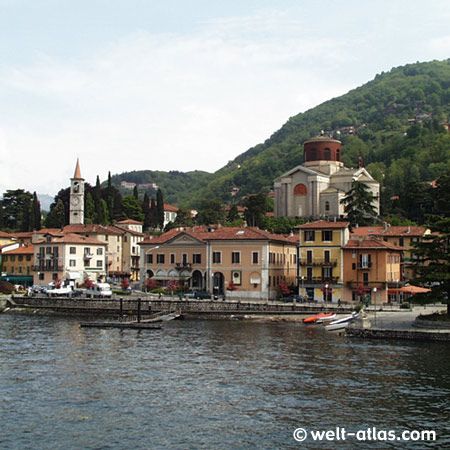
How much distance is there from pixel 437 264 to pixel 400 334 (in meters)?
6.91

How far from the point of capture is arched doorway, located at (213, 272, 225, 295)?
78031mm

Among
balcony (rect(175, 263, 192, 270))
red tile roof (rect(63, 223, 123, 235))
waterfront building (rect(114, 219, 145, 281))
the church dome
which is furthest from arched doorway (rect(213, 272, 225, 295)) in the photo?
the church dome

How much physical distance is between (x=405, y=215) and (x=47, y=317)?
6900cm

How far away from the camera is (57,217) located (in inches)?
4653

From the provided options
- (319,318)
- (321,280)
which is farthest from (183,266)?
(319,318)

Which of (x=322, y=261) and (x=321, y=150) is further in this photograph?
(x=321, y=150)

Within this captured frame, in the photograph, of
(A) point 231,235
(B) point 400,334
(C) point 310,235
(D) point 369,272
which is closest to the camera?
(B) point 400,334

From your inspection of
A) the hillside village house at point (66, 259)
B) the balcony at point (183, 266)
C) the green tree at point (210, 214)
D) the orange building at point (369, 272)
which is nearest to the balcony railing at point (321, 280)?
the orange building at point (369, 272)

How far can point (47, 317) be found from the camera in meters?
69.3

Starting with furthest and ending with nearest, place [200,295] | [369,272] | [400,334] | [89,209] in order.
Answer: [89,209] < [200,295] < [369,272] < [400,334]

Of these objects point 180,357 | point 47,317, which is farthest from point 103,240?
point 180,357

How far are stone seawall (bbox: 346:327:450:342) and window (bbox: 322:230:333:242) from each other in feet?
68.9

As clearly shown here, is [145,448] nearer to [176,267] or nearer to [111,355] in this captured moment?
[111,355]

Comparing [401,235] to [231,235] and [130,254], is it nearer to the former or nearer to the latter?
[231,235]
